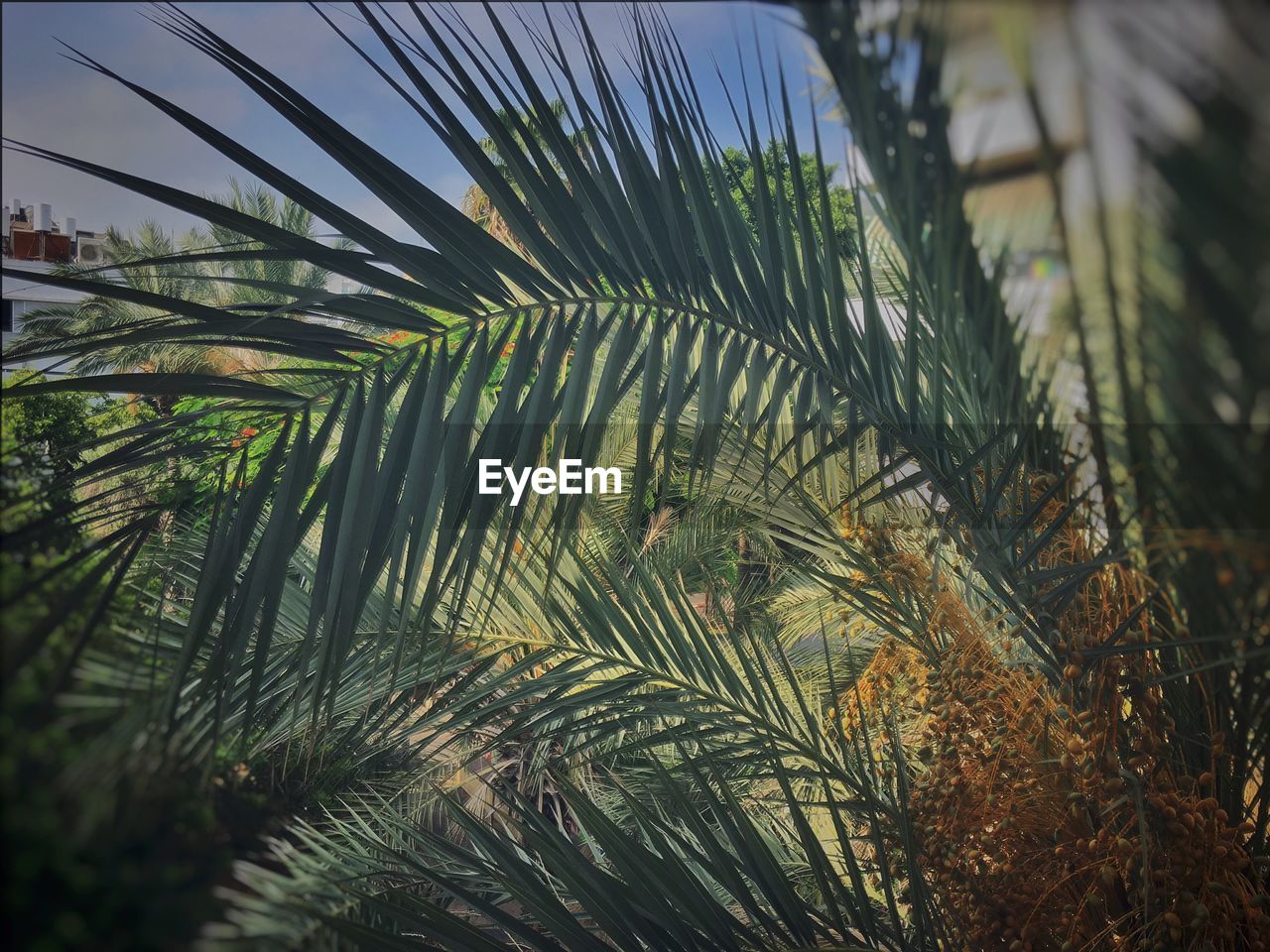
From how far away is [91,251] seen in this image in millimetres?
8219

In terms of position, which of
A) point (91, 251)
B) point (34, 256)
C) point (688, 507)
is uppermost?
point (91, 251)

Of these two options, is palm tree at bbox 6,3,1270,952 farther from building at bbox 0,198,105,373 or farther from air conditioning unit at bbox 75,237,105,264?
air conditioning unit at bbox 75,237,105,264

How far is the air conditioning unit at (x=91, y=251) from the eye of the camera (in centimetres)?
790

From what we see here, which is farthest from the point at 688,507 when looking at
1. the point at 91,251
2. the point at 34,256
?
the point at 91,251

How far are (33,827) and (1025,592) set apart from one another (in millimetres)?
934

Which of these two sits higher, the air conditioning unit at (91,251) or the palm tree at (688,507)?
the air conditioning unit at (91,251)

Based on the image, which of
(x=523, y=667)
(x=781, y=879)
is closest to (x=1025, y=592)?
(x=781, y=879)

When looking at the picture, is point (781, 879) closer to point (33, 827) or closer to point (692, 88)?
point (33, 827)

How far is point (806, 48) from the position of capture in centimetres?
65

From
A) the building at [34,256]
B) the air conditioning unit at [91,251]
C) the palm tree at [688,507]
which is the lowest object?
the palm tree at [688,507]

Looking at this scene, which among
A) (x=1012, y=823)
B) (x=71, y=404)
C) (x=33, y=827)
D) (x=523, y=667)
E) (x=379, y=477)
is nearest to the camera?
(x=33, y=827)

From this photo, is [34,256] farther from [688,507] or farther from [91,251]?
[91,251]

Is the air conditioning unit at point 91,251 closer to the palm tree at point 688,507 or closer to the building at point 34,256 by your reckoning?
the building at point 34,256

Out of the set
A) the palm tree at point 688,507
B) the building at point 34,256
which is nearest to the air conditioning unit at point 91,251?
the building at point 34,256
